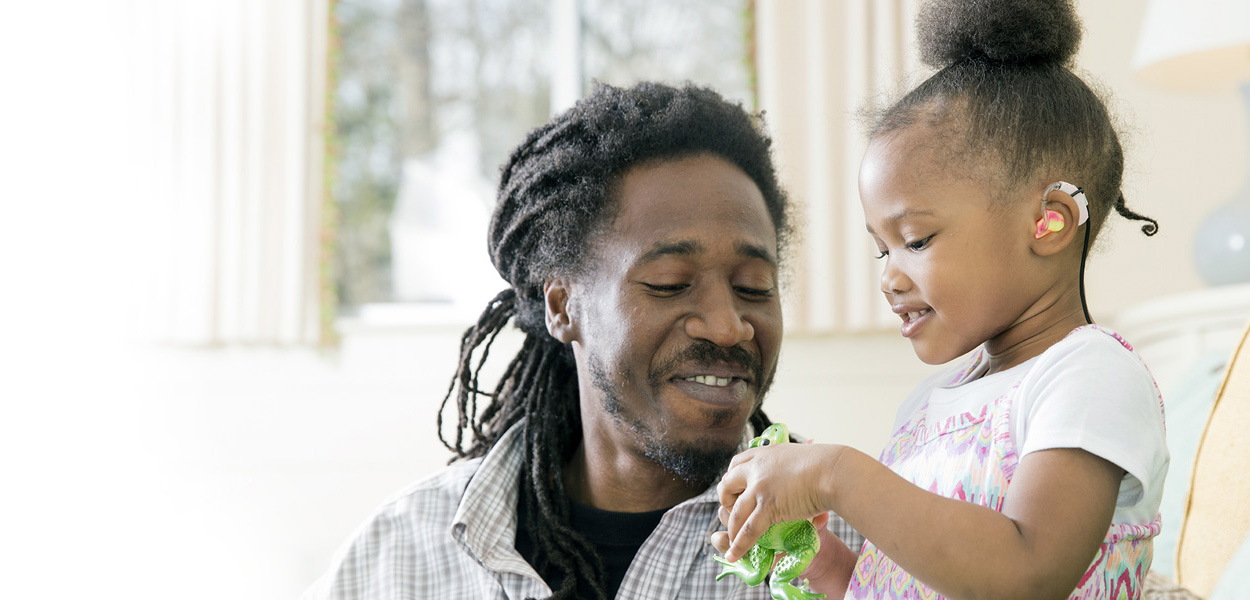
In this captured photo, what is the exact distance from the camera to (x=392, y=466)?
11.2 ft

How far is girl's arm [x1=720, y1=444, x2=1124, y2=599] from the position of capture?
0.84 m

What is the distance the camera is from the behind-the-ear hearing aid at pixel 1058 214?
3.30ft

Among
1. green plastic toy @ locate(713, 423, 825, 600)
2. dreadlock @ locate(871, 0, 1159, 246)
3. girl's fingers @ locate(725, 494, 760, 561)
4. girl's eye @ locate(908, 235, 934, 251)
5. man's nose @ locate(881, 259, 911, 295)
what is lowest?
green plastic toy @ locate(713, 423, 825, 600)

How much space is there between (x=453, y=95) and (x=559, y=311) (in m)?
2.26

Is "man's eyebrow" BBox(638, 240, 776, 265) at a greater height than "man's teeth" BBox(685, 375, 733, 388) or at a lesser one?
greater

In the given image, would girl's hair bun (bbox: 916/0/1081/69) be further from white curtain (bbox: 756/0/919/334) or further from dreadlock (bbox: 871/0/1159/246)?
white curtain (bbox: 756/0/919/334)

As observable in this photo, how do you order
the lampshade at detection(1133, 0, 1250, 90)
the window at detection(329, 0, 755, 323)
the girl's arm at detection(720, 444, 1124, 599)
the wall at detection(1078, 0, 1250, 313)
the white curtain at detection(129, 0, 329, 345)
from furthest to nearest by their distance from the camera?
the window at detection(329, 0, 755, 323) → the white curtain at detection(129, 0, 329, 345) → the wall at detection(1078, 0, 1250, 313) → the lampshade at detection(1133, 0, 1250, 90) → the girl's arm at detection(720, 444, 1124, 599)

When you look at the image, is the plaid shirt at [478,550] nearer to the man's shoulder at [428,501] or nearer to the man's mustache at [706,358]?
the man's shoulder at [428,501]

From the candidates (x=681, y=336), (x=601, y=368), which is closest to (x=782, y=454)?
(x=681, y=336)

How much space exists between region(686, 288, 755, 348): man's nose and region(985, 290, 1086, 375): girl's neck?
428 mm

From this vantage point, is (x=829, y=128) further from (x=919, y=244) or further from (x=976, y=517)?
(x=976, y=517)

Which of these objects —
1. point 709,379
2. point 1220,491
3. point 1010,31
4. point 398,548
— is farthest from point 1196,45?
point 398,548

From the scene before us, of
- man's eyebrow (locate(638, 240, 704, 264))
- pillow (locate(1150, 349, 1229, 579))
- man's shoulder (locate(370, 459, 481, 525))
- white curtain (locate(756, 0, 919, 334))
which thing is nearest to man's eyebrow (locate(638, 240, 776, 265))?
man's eyebrow (locate(638, 240, 704, 264))

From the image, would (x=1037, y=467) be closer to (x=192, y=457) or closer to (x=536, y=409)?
(x=536, y=409)
